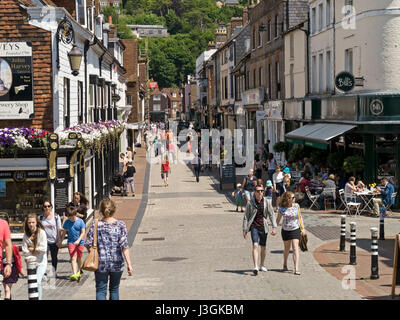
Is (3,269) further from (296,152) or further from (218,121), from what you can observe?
(218,121)

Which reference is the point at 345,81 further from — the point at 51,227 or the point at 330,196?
the point at 51,227

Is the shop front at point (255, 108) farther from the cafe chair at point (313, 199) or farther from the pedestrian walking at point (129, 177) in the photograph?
the cafe chair at point (313, 199)

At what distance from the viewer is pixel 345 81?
24641mm

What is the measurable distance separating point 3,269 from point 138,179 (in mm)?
27962

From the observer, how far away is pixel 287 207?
13.9 meters

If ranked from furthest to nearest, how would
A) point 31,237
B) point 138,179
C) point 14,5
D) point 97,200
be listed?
point 138,179, point 97,200, point 14,5, point 31,237

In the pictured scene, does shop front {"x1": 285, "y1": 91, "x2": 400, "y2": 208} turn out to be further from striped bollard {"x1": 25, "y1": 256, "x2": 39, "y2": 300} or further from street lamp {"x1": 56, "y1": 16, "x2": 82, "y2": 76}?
striped bollard {"x1": 25, "y1": 256, "x2": 39, "y2": 300}

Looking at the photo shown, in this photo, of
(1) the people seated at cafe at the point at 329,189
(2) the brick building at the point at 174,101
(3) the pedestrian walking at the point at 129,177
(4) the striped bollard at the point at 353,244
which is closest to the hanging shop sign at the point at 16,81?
(4) the striped bollard at the point at 353,244

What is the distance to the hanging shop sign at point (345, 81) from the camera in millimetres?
24531

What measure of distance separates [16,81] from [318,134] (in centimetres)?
1307

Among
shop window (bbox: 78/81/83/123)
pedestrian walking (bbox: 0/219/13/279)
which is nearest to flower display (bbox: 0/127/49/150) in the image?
shop window (bbox: 78/81/83/123)

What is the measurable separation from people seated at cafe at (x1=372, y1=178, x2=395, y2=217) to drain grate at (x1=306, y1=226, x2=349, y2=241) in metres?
2.56

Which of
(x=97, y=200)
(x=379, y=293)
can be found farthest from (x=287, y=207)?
(x=97, y=200)

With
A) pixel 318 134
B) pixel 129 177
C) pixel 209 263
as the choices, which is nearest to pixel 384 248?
pixel 209 263
